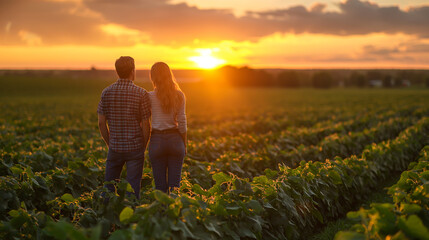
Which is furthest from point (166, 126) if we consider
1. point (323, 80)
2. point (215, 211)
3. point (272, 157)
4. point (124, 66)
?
point (323, 80)

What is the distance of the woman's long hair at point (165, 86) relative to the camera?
4695mm

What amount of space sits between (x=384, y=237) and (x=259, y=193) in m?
1.87

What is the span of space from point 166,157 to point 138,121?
0.69 metres

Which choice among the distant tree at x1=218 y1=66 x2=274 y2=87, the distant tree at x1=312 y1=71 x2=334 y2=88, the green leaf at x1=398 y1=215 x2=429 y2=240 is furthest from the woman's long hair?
the distant tree at x1=312 y1=71 x2=334 y2=88

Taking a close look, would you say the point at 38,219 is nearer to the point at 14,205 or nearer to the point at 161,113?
the point at 14,205

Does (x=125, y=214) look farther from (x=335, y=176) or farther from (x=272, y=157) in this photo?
(x=272, y=157)

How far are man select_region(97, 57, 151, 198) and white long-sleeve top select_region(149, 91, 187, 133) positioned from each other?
10cm

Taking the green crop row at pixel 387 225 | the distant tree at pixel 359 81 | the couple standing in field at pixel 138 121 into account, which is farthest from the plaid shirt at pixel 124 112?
the distant tree at pixel 359 81

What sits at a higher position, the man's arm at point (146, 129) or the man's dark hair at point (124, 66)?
the man's dark hair at point (124, 66)

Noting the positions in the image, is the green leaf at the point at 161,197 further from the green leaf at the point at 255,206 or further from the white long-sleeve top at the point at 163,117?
the white long-sleeve top at the point at 163,117

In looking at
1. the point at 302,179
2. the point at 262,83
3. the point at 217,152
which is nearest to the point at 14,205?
the point at 302,179

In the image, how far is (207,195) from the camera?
4297 millimetres

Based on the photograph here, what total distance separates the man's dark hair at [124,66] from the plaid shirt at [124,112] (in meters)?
0.10

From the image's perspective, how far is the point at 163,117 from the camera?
4.89 m
